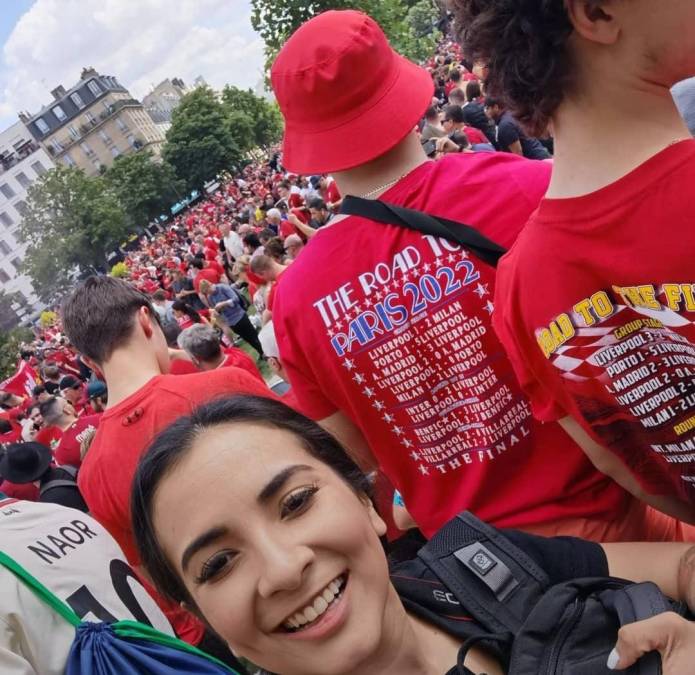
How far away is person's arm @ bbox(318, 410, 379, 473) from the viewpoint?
1.96 m

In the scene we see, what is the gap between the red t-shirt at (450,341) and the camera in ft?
5.28

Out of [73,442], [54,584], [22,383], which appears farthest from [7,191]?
[54,584]

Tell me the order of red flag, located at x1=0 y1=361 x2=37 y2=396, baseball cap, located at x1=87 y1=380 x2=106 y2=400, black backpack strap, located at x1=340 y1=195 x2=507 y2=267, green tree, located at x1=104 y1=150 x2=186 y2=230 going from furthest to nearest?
1. green tree, located at x1=104 y1=150 x2=186 y2=230
2. red flag, located at x1=0 y1=361 x2=37 y2=396
3. baseball cap, located at x1=87 y1=380 x2=106 y2=400
4. black backpack strap, located at x1=340 y1=195 x2=507 y2=267

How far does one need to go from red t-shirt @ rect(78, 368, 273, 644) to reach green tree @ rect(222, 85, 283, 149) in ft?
243

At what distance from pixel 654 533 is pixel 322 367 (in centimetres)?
102

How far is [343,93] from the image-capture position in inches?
66.9

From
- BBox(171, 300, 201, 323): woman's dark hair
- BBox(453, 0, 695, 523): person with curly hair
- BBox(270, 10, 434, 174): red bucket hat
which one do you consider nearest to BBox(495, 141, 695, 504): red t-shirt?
BBox(453, 0, 695, 523): person with curly hair

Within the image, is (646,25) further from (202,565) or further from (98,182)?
(98,182)

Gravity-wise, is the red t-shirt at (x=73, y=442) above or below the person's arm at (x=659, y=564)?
below

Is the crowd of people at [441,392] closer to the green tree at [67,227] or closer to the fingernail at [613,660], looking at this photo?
the fingernail at [613,660]

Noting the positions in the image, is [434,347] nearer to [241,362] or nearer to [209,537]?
[209,537]

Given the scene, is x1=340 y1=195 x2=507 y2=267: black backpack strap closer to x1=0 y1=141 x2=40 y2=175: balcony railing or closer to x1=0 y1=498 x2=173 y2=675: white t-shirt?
x1=0 y1=498 x2=173 y2=675: white t-shirt

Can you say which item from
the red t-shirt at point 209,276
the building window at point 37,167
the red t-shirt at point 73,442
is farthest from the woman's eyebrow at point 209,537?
the building window at point 37,167

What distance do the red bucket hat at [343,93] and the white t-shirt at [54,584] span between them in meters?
1.18
